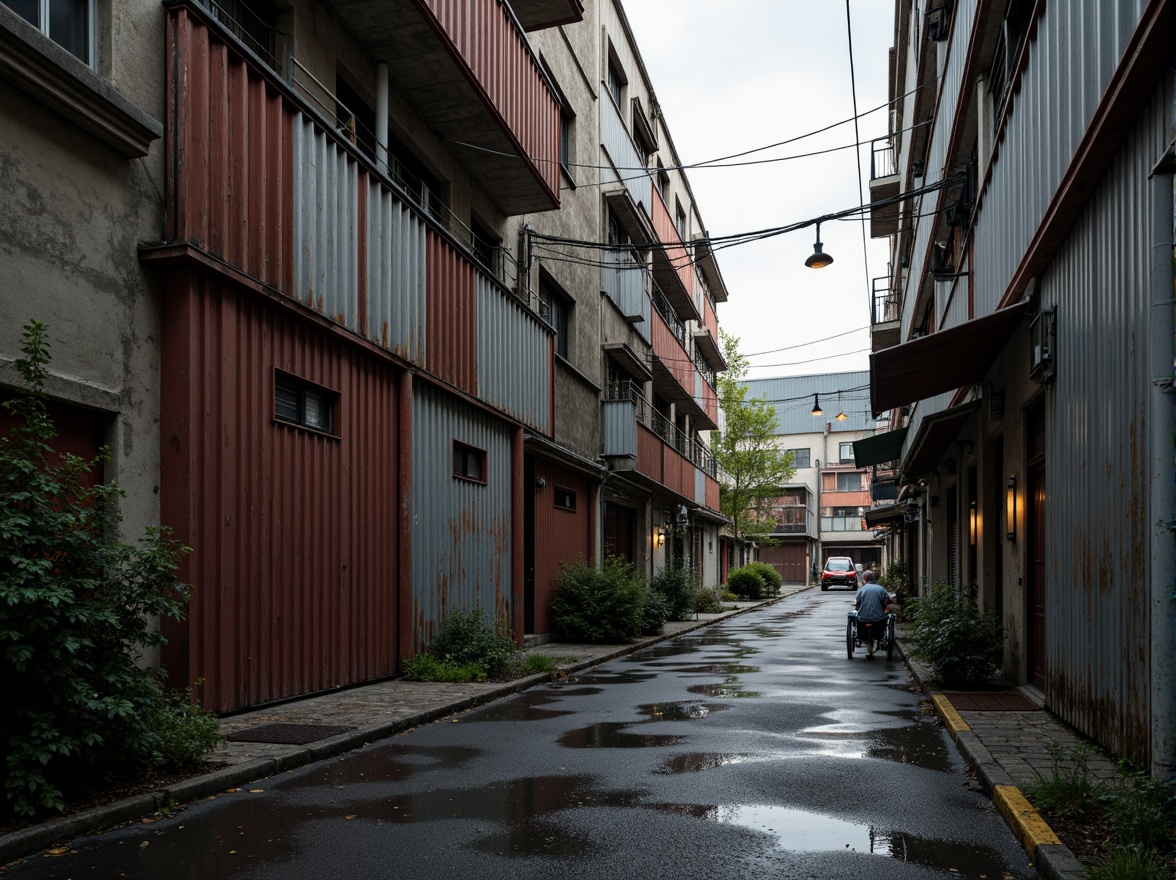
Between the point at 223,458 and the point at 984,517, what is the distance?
10.2 m

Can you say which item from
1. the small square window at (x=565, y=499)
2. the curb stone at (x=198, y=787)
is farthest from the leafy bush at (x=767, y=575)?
the curb stone at (x=198, y=787)

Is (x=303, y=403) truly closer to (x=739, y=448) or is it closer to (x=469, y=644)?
(x=469, y=644)

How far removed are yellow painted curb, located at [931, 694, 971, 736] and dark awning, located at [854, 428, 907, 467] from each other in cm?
1187

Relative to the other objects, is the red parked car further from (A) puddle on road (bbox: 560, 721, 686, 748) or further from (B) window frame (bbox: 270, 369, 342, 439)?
(A) puddle on road (bbox: 560, 721, 686, 748)

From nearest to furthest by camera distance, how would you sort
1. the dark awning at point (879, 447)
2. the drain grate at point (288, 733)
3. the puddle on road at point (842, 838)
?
the puddle on road at point (842, 838) → the drain grate at point (288, 733) → the dark awning at point (879, 447)

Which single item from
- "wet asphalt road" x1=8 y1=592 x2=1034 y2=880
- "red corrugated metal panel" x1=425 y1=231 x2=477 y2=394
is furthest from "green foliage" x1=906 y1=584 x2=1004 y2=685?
"red corrugated metal panel" x1=425 y1=231 x2=477 y2=394

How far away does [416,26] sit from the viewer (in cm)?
1191

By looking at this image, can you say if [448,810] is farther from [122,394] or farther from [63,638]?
[122,394]

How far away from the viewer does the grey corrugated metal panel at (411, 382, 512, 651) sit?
13.0 m

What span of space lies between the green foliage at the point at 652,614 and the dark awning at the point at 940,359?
770 centimetres

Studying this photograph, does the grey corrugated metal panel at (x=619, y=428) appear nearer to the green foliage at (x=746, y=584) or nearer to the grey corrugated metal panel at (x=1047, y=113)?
the grey corrugated metal panel at (x=1047, y=113)

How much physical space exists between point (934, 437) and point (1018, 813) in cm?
1282

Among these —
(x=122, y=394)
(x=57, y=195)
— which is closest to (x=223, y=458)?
(x=122, y=394)

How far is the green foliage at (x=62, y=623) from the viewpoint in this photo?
5316 mm
